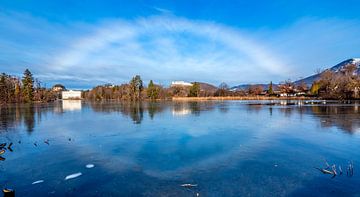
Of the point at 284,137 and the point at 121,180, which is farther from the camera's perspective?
the point at 284,137

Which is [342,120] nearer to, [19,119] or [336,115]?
[336,115]

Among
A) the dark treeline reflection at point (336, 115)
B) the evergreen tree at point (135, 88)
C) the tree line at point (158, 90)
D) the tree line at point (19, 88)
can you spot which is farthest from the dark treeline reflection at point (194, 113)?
the evergreen tree at point (135, 88)

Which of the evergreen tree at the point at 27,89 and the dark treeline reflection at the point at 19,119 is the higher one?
the evergreen tree at the point at 27,89

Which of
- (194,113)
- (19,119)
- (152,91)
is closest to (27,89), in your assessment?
(152,91)

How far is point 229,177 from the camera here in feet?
17.1

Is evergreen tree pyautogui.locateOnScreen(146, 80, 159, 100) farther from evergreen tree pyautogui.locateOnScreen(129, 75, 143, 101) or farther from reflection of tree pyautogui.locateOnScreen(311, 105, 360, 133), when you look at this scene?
reflection of tree pyautogui.locateOnScreen(311, 105, 360, 133)

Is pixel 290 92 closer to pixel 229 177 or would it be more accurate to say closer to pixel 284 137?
pixel 284 137

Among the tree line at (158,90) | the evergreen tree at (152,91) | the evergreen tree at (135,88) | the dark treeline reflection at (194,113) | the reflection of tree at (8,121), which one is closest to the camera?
the reflection of tree at (8,121)

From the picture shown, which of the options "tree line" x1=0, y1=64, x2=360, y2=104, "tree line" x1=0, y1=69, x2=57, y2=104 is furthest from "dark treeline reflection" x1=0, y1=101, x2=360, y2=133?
"tree line" x1=0, y1=69, x2=57, y2=104

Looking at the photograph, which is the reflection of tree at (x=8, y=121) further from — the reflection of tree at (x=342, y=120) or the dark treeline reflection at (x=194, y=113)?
the reflection of tree at (x=342, y=120)

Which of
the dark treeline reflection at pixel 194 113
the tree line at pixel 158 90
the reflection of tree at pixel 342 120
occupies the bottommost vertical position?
the reflection of tree at pixel 342 120

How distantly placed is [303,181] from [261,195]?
57.2 inches

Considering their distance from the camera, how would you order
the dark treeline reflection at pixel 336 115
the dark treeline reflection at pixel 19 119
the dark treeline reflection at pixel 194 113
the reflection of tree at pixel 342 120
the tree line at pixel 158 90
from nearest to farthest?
1. the reflection of tree at pixel 342 120
2. the dark treeline reflection at pixel 336 115
3. the dark treeline reflection at pixel 19 119
4. the dark treeline reflection at pixel 194 113
5. the tree line at pixel 158 90

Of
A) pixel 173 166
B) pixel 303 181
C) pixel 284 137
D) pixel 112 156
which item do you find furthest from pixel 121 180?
pixel 284 137
